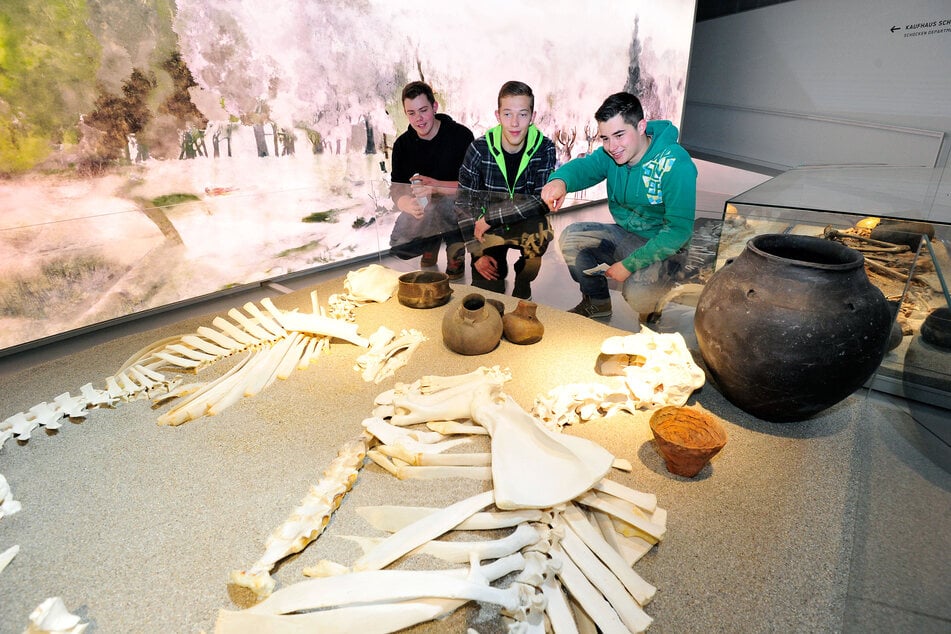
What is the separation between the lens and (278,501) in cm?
196

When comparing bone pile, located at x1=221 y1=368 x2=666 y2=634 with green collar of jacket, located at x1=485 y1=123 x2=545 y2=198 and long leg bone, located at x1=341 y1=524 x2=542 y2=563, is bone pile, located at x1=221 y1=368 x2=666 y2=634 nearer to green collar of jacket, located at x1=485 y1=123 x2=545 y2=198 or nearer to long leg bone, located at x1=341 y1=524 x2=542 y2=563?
long leg bone, located at x1=341 y1=524 x2=542 y2=563

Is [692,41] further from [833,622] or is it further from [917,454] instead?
[833,622]

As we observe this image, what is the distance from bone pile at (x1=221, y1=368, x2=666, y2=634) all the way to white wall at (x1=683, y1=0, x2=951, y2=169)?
648 centimetres

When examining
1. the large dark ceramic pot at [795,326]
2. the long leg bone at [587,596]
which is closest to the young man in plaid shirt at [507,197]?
the large dark ceramic pot at [795,326]

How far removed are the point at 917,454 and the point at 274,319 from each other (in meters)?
3.38

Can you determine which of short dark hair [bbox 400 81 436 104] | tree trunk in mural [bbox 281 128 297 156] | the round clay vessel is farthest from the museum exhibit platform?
short dark hair [bbox 400 81 436 104]

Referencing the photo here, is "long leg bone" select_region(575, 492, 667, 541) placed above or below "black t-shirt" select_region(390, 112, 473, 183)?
below

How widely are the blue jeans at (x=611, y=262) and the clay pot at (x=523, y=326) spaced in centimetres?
75

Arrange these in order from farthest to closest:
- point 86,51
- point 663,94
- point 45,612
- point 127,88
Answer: point 663,94 → point 127,88 → point 86,51 → point 45,612

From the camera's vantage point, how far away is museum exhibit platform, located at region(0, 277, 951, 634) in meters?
1.53

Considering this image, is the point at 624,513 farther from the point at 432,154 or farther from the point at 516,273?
the point at 432,154

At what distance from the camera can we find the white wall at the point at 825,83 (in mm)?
5578

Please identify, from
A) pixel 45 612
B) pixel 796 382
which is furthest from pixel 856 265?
pixel 45 612

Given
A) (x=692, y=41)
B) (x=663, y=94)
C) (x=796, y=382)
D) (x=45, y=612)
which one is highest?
(x=692, y=41)
